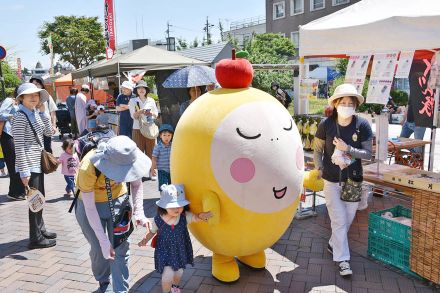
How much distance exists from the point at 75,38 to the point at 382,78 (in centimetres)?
3979

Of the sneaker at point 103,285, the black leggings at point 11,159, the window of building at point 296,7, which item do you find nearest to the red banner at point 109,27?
the black leggings at point 11,159

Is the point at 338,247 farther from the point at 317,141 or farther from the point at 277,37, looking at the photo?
the point at 277,37

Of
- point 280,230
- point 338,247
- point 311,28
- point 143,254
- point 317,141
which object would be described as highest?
point 311,28

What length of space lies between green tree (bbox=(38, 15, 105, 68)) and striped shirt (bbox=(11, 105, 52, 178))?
38.6m

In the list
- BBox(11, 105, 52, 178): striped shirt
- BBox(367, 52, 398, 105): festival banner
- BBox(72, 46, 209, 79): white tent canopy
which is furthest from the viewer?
BBox(72, 46, 209, 79): white tent canopy

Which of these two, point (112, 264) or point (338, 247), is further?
point (338, 247)

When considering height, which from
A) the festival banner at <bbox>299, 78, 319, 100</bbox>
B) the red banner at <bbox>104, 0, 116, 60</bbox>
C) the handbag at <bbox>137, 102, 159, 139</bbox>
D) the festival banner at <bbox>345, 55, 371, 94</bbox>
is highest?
the red banner at <bbox>104, 0, 116, 60</bbox>

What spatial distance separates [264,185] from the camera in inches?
126

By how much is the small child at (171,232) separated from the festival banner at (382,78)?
283 centimetres

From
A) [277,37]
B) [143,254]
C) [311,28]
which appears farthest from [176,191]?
[277,37]

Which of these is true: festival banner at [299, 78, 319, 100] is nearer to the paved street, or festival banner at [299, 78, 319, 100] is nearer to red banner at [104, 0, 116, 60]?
the paved street

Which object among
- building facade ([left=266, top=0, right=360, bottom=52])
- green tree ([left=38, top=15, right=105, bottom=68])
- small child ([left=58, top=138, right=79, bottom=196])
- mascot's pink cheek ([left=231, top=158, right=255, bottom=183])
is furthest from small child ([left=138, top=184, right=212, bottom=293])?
green tree ([left=38, top=15, right=105, bottom=68])

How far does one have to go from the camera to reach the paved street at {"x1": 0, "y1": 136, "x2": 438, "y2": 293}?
3.74 m

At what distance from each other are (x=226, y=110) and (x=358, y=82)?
2.67 m
